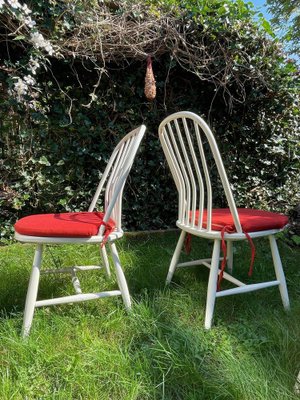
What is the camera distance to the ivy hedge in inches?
89.8

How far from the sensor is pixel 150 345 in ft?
3.69

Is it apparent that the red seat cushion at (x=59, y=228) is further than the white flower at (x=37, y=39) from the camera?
No

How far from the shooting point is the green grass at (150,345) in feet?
3.09

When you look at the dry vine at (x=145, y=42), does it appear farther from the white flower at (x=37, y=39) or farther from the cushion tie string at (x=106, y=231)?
the cushion tie string at (x=106, y=231)

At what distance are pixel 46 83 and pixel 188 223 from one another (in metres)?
1.60

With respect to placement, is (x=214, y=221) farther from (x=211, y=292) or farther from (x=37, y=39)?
(x=37, y=39)

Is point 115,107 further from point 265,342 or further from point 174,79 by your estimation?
point 265,342

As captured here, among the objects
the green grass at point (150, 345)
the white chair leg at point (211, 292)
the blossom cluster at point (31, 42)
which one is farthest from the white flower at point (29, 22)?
the white chair leg at point (211, 292)

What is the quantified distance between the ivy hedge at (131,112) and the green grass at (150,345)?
34.1 inches

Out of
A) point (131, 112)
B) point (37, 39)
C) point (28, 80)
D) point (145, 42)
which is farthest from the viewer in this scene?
point (131, 112)

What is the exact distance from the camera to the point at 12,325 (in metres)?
1.23

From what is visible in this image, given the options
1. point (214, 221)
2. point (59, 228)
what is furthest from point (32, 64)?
point (214, 221)

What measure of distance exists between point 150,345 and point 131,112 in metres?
1.91

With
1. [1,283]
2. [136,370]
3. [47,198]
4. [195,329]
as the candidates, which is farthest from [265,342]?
[47,198]
